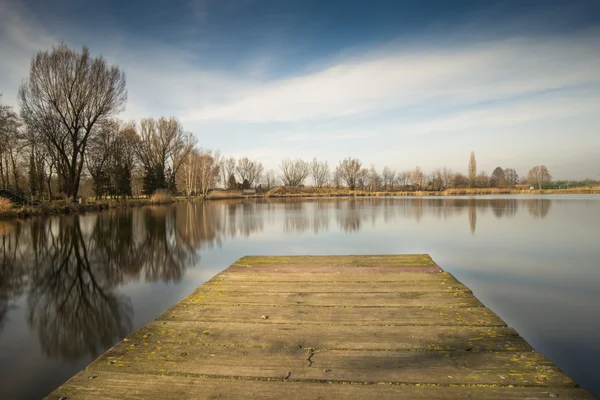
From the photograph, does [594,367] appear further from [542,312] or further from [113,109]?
[113,109]

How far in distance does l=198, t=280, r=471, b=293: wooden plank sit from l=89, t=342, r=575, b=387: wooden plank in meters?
1.54

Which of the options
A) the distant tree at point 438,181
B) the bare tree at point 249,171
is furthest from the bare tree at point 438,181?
the bare tree at point 249,171

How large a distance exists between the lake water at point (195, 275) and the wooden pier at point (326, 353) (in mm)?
990

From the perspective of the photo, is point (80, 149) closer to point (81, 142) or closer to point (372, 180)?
point (81, 142)

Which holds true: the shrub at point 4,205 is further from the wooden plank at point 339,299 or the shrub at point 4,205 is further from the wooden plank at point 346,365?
the wooden plank at point 346,365

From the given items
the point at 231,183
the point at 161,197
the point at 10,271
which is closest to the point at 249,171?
the point at 231,183

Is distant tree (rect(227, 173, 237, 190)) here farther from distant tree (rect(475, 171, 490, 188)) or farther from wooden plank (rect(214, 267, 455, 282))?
wooden plank (rect(214, 267, 455, 282))

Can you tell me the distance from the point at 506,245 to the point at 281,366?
30.3 ft

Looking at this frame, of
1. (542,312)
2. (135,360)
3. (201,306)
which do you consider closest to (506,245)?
(542,312)

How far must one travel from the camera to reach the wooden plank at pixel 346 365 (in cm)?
195

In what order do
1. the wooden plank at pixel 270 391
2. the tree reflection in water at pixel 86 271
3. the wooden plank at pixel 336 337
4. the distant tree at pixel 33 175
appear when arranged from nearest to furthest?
1. the wooden plank at pixel 270 391
2. the wooden plank at pixel 336 337
3. the tree reflection in water at pixel 86 271
4. the distant tree at pixel 33 175

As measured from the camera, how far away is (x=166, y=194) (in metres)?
39.5

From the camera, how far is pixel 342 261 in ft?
18.5

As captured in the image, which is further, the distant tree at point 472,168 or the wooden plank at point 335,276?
the distant tree at point 472,168
